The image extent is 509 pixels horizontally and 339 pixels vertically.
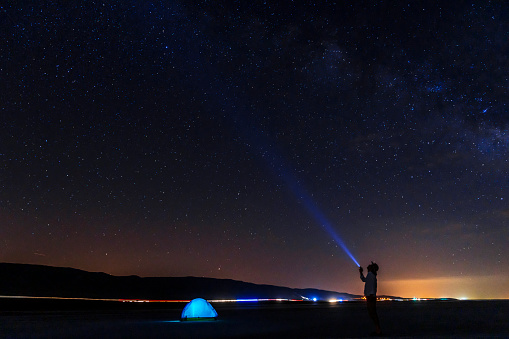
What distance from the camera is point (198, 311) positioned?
95.0 feet

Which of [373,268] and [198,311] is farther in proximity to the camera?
[198,311]

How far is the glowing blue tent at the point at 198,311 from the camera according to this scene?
1130 inches

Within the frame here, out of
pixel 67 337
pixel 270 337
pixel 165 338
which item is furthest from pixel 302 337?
pixel 67 337

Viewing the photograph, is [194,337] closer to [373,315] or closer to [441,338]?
[373,315]

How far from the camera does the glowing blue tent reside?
28697mm

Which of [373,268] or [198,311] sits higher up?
[373,268]

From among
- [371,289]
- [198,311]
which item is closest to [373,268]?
[371,289]

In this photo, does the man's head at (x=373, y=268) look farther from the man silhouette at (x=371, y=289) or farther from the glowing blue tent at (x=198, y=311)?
the glowing blue tent at (x=198, y=311)

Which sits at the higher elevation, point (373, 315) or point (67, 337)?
point (373, 315)

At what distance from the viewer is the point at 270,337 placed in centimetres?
1702

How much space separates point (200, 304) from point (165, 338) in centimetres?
1266

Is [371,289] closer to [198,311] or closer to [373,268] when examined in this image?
[373,268]

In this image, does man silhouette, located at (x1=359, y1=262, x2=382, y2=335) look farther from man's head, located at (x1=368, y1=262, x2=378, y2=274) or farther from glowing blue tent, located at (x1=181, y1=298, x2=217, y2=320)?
glowing blue tent, located at (x1=181, y1=298, x2=217, y2=320)

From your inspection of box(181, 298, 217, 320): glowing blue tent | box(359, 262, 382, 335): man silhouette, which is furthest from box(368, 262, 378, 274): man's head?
box(181, 298, 217, 320): glowing blue tent
